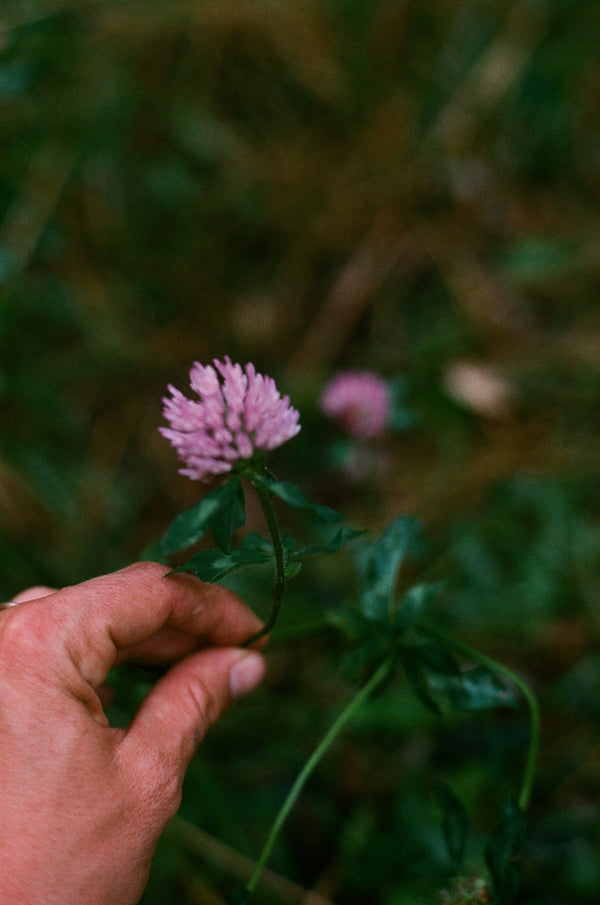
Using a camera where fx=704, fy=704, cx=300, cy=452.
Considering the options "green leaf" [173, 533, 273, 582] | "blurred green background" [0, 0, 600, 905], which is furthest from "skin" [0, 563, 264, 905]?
"blurred green background" [0, 0, 600, 905]

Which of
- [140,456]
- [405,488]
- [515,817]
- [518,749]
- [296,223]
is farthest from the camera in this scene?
[296,223]

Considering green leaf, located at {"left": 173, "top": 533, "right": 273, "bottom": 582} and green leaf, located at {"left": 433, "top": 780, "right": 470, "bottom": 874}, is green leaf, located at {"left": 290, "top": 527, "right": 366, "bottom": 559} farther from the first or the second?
green leaf, located at {"left": 433, "top": 780, "right": 470, "bottom": 874}

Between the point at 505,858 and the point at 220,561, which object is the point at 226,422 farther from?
the point at 505,858

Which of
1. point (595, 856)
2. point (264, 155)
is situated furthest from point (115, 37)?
point (595, 856)

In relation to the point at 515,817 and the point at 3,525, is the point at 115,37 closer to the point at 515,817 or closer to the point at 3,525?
the point at 3,525

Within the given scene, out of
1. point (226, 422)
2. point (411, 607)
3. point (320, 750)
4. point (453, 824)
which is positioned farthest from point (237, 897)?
point (226, 422)

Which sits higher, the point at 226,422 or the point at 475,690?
the point at 226,422
